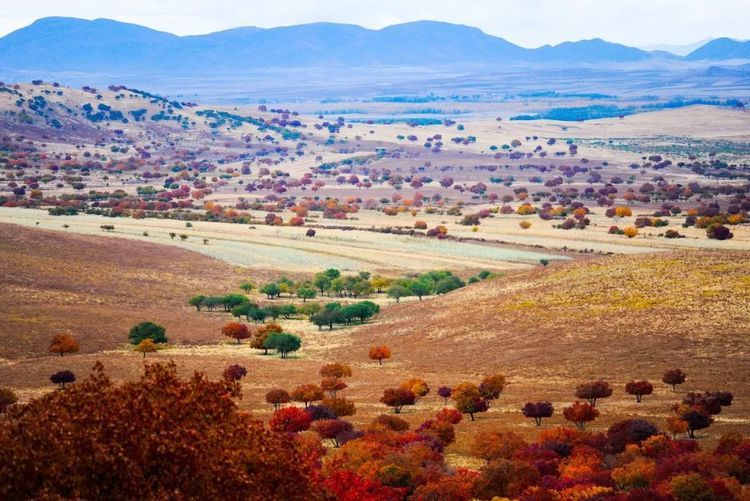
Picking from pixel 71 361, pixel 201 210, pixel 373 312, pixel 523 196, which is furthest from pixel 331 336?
pixel 523 196

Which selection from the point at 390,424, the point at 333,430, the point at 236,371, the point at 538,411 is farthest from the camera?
the point at 236,371

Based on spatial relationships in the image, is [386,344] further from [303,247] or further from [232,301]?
[303,247]

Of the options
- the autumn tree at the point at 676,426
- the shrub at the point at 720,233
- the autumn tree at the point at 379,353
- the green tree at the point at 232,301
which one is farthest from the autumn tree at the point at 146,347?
the shrub at the point at 720,233

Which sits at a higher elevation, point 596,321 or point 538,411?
point 538,411

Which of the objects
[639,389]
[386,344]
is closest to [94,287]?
[386,344]

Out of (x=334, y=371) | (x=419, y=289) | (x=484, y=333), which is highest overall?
(x=334, y=371)

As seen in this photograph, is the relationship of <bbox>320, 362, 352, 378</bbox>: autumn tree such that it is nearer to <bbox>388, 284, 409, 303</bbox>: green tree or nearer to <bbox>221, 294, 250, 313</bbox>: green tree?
<bbox>221, 294, 250, 313</bbox>: green tree

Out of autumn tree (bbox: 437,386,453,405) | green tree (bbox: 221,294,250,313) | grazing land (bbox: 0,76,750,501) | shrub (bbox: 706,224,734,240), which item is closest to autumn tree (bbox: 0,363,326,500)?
grazing land (bbox: 0,76,750,501)
